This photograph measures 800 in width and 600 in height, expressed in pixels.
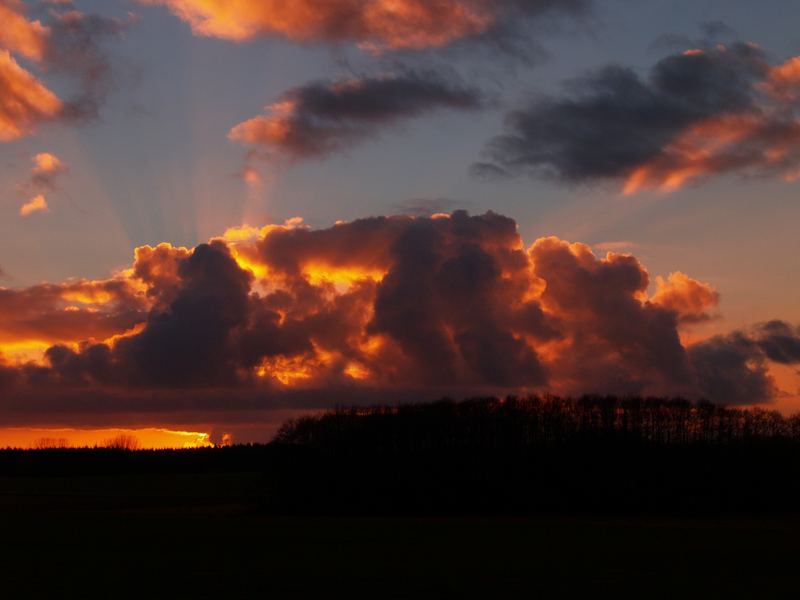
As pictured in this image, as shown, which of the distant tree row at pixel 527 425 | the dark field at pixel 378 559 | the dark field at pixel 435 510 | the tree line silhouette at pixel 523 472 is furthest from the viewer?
the distant tree row at pixel 527 425

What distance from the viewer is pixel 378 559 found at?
4788 cm

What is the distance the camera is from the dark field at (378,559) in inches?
1447

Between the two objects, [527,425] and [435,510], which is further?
[527,425]

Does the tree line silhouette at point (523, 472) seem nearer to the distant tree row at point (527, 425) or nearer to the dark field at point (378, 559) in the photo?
the distant tree row at point (527, 425)

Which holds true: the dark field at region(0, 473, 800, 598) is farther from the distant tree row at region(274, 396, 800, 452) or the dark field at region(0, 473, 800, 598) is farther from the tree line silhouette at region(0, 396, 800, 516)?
the distant tree row at region(274, 396, 800, 452)

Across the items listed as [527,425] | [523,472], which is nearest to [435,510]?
[523,472]

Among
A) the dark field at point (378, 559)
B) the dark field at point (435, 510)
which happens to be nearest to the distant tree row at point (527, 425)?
the dark field at point (435, 510)

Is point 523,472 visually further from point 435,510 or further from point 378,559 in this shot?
point 378,559

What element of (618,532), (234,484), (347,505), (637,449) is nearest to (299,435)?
(234,484)

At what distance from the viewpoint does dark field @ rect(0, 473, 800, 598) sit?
3675 centimetres

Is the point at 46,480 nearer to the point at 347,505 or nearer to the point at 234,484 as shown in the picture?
the point at 234,484

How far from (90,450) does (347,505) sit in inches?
3831

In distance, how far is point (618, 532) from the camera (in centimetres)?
7344

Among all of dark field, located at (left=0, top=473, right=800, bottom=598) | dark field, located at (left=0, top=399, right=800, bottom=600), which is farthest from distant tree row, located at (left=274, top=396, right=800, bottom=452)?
dark field, located at (left=0, top=473, right=800, bottom=598)
